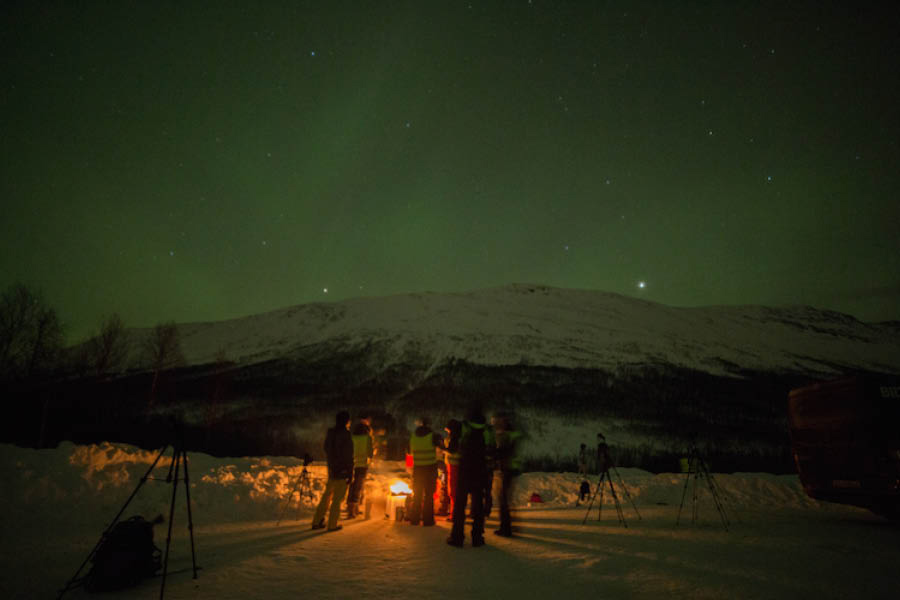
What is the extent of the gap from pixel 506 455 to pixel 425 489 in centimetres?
189

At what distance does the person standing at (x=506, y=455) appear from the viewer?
925 cm

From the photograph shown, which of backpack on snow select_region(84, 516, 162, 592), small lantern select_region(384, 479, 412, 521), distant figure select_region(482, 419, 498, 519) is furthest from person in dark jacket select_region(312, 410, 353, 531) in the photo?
backpack on snow select_region(84, 516, 162, 592)

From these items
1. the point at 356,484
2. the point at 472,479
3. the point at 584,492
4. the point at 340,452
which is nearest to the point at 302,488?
the point at 356,484

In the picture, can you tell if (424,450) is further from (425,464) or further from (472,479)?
(472,479)

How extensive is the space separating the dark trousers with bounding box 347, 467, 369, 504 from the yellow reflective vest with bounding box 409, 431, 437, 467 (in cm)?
215

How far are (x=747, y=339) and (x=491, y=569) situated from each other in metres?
154

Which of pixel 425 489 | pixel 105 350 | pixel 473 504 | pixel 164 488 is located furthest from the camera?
pixel 105 350

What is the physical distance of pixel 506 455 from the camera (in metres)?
9.59

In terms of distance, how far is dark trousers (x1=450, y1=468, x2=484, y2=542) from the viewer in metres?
7.36

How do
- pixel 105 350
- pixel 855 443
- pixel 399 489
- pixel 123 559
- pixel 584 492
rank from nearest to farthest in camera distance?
pixel 123 559 → pixel 855 443 → pixel 399 489 → pixel 584 492 → pixel 105 350

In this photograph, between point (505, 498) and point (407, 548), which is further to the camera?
point (505, 498)

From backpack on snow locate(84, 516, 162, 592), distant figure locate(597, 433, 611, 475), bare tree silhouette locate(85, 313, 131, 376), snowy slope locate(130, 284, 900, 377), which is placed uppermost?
snowy slope locate(130, 284, 900, 377)

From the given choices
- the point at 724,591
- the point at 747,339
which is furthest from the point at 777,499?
the point at 747,339

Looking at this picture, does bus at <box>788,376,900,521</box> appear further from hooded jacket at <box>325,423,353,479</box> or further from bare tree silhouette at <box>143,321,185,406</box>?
bare tree silhouette at <box>143,321,185,406</box>
